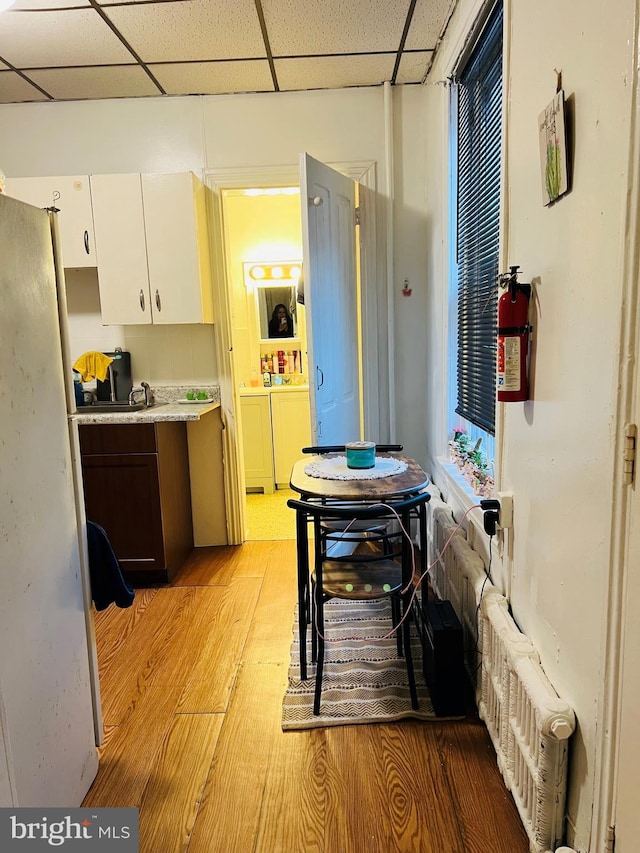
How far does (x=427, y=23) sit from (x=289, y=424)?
2940mm

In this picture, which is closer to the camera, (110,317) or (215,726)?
(215,726)

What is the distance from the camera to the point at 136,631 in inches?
103

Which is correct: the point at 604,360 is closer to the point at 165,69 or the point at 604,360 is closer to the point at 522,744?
the point at 522,744

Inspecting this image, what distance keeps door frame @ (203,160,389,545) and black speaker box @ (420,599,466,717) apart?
1594mm

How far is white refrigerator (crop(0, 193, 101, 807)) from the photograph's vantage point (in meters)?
1.29

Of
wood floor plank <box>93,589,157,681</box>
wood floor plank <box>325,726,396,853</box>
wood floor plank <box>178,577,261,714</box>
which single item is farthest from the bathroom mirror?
wood floor plank <box>325,726,396,853</box>

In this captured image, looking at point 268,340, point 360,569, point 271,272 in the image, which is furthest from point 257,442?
point 360,569

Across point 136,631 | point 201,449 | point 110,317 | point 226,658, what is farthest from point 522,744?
point 110,317

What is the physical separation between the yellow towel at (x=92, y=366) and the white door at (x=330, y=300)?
1.27 metres

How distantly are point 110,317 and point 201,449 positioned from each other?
968 millimetres

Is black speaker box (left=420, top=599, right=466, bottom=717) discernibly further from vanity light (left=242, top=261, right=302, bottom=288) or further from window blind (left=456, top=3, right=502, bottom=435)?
vanity light (left=242, top=261, right=302, bottom=288)

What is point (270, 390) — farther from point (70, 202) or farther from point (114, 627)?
point (114, 627)

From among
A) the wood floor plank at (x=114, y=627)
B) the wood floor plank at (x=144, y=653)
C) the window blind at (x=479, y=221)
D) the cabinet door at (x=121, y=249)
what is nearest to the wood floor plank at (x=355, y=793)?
the wood floor plank at (x=144, y=653)

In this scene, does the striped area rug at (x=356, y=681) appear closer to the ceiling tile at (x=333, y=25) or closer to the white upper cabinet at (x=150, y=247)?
the white upper cabinet at (x=150, y=247)
